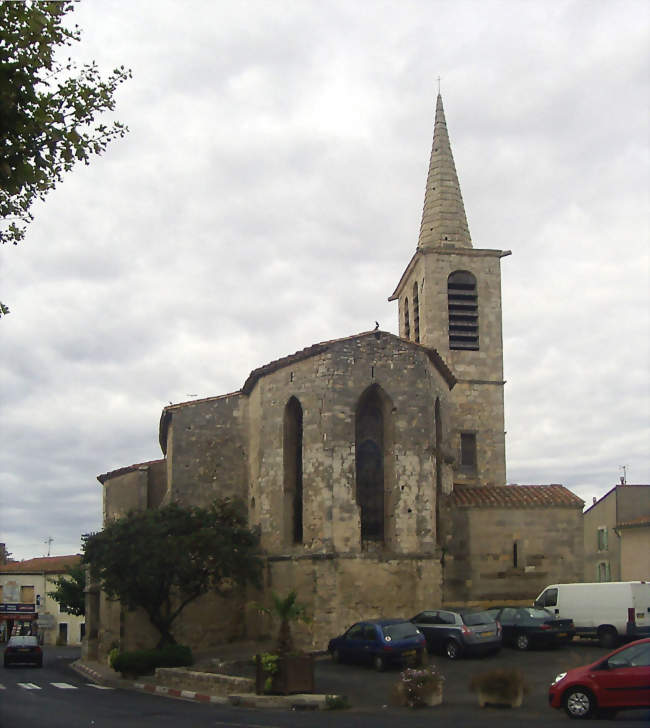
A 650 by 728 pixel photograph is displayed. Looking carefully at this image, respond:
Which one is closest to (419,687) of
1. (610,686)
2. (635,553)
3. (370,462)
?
(610,686)

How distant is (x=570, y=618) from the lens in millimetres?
25469

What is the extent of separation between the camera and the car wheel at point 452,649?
23.6 meters

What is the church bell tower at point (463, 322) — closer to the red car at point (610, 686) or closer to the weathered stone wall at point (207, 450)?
the weathered stone wall at point (207, 450)

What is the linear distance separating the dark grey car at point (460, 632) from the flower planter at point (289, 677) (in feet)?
18.0

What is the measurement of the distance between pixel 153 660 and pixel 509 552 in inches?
471

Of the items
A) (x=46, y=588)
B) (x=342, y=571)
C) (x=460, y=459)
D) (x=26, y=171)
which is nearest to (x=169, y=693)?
(x=342, y=571)

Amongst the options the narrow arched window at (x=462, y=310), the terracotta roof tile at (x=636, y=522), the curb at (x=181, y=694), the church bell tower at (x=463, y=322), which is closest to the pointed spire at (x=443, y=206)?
the church bell tower at (x=463, y=322)

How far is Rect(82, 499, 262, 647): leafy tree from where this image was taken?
2592 centimetres

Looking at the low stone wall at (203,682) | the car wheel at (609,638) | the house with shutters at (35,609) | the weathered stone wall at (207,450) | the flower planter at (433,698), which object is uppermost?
the weathered stone wall at (207,450)

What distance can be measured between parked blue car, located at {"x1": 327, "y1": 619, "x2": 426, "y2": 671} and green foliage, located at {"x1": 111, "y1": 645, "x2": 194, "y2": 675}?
4.81 m

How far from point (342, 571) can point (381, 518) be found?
2283 millimetres

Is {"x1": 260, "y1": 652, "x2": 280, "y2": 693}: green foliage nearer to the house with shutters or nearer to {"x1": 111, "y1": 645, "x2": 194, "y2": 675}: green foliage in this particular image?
{"x1": 111, "y1": 645, "x2": 194, "y2": 675}: green foliage

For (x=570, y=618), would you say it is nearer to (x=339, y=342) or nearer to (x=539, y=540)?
→ (x=539, y=540)

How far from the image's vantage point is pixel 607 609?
2473 centimetres
